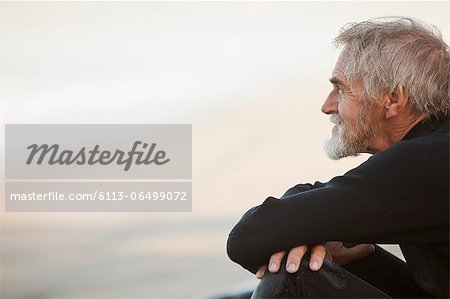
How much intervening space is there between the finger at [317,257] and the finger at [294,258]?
0.02 meters

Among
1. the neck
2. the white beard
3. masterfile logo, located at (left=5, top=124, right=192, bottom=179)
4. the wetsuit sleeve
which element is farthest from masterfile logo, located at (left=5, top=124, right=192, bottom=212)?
the wetsuit sleeve

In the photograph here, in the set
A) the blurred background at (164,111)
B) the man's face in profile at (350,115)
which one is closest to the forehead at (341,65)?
the man's face in profile at (350,115)

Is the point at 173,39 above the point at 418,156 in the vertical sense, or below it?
above

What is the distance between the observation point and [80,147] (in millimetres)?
3783

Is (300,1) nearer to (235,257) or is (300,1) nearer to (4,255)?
(235,257)

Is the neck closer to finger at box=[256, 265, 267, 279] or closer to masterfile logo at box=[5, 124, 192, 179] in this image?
finger at box=[256, 265, 267, 279]

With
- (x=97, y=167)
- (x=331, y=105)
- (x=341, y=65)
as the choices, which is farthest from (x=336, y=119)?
(x=97, y=167)

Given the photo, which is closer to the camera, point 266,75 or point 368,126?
point 368,126

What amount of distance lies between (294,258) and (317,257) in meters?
0.06

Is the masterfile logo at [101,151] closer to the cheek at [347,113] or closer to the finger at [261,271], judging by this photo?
the cheek at [347,113]

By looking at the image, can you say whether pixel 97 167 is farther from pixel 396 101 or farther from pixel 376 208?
pixel 376 208

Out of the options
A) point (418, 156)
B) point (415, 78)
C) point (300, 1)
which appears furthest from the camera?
point (300, 1)

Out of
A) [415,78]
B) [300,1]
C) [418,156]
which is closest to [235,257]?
[418,156]

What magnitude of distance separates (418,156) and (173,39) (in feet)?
7.42
